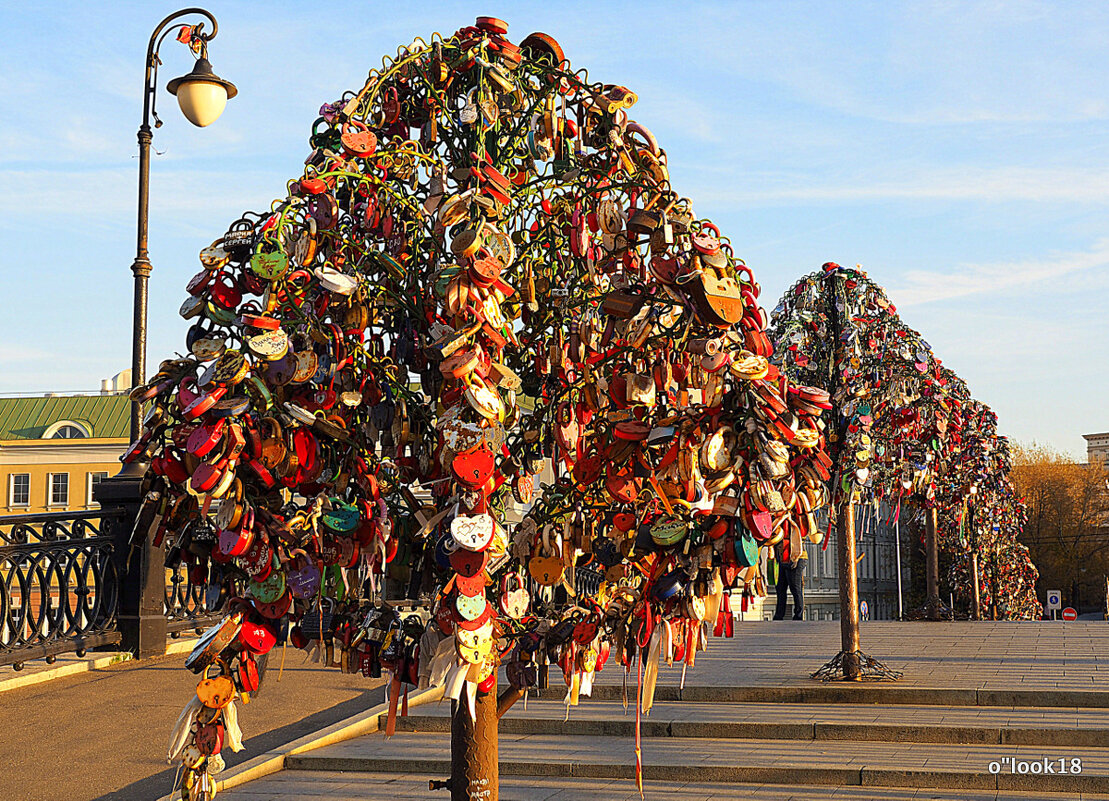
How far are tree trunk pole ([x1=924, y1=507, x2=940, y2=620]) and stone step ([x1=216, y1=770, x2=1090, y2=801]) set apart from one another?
1176 centimetres

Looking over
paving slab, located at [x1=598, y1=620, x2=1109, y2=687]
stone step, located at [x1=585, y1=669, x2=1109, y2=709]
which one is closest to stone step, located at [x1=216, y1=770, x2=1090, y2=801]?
stone step, located at [x1=585, y1=669, x2=1109, y2=709]

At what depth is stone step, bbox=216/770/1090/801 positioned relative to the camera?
6.83 m

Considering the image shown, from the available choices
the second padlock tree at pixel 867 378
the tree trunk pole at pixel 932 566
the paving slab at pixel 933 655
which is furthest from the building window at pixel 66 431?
the second padlock tree at pixel 867 378

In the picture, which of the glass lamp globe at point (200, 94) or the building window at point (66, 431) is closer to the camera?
the glass lamp globe at point (200, 94)

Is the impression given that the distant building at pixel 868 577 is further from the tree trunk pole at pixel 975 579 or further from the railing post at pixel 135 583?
the railing post at pixel 135 583

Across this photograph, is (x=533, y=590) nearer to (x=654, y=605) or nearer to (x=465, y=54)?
(x=654, y=605)

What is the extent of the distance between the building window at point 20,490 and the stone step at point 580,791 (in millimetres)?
50154

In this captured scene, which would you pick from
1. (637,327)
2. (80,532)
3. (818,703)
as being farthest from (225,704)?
(80,532)

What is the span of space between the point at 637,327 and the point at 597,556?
78 cm

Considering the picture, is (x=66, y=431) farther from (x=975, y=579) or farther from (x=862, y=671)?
(x=862, y=671)

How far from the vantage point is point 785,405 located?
3.03 meters

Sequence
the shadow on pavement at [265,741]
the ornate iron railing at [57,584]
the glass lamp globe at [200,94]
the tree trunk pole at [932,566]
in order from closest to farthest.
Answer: the shadow on pavement at [265,741] < the ornate iron railing at [57,584] < the glass lamp globe at [200,94] < the tree trunk pole at [932,566]

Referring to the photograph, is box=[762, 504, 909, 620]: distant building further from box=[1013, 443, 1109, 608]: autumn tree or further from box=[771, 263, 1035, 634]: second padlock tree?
box=[771, 263, 1035, 634]: second padlock tree

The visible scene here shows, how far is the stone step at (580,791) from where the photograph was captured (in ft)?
22.4
